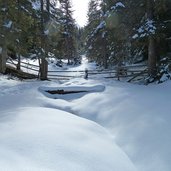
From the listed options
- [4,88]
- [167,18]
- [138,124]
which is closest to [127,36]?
[167,18]

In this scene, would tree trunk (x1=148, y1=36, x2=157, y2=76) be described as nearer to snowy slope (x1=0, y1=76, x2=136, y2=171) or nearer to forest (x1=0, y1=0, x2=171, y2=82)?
forest (x1=0, y1=0, x2=171, y2=82)

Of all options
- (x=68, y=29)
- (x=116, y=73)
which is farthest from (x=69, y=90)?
(x=68, y=29)

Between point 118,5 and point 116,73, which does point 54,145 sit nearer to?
point 118,5

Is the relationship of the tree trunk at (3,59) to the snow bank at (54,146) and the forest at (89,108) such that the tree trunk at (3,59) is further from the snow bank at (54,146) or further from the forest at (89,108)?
the snow bank at (54,146)

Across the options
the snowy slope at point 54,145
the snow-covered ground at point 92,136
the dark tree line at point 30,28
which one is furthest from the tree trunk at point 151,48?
the snowy slope at point 54,145

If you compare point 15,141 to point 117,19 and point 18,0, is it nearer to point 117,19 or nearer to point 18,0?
point 117,19

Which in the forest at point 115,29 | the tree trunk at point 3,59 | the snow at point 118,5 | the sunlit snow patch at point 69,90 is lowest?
the sunlit snow patch at point 69,90

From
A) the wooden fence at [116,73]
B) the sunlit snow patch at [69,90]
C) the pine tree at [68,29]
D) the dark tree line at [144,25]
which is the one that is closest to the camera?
the sunlit snow patch at [69,90]

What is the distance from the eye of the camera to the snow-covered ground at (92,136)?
5.85 metres

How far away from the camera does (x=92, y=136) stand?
324 inches

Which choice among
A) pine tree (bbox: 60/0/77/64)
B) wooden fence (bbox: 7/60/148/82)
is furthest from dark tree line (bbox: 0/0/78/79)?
pine tree (bbox: 60/0/77/64)

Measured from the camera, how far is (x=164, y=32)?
61.8 feet

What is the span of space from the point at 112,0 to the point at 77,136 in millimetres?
13878

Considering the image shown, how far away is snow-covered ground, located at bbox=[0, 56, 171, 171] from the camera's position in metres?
5.85
